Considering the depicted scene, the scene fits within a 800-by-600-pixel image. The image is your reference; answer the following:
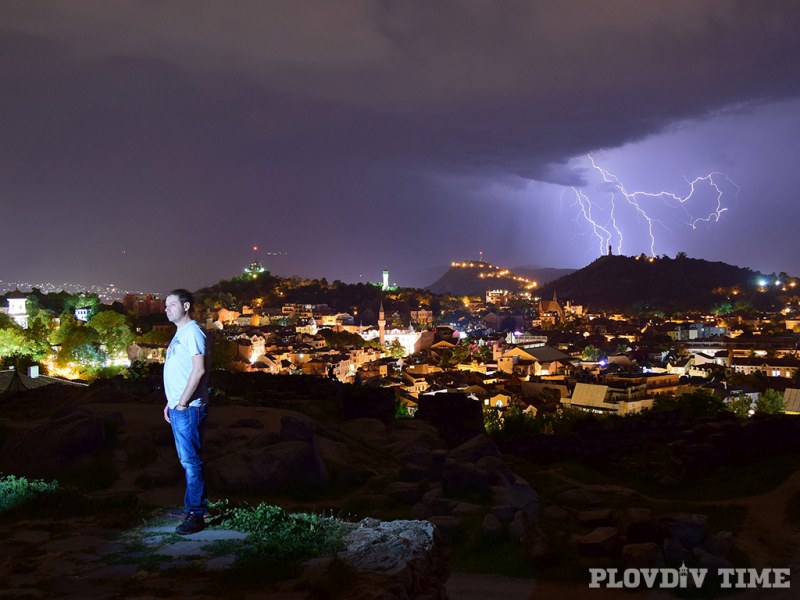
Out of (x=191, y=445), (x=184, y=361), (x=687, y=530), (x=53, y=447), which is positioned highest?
(x=184, y=361)

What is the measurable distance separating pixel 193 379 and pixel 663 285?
143 m

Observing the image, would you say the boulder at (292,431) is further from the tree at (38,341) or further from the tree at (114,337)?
the tree at (114,337)

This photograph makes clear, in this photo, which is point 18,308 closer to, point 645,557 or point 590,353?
point 590,353

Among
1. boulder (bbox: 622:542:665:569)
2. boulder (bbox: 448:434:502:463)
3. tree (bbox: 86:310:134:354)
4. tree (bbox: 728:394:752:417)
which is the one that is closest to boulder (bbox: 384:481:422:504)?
boulder (bbox: 448:434:502:463)

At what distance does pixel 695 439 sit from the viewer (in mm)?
14133

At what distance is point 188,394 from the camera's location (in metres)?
5.83

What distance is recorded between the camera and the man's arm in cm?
581

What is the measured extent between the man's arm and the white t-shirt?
54 mm

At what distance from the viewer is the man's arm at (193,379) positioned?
19.1 ft

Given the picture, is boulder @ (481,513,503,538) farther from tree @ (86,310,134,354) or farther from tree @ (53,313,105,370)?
tree @ (86,310,134,354)

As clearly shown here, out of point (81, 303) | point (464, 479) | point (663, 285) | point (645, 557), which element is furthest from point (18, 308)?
point (663, 285)

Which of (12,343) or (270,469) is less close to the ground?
(12,343)

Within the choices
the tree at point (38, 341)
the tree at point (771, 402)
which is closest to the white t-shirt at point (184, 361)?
the tree at point (771, 402)

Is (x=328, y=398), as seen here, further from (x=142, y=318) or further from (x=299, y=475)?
(x=142, y=318)
